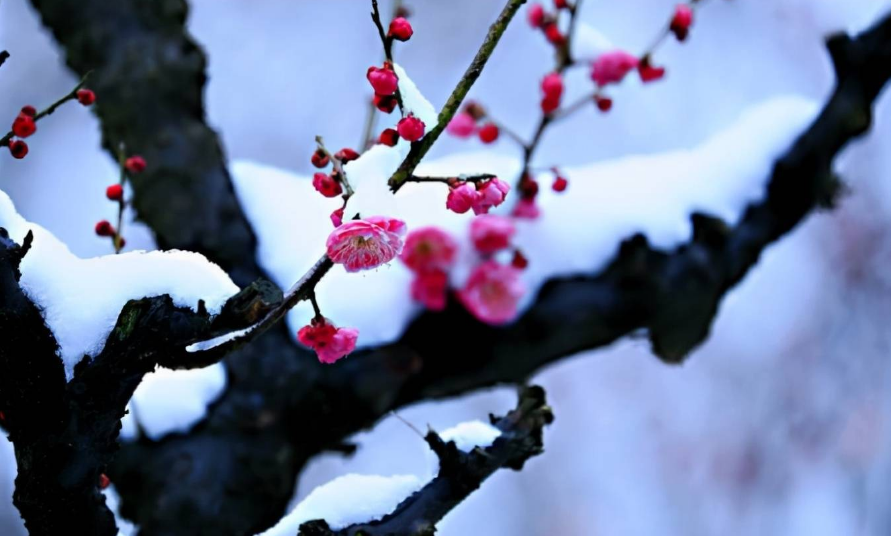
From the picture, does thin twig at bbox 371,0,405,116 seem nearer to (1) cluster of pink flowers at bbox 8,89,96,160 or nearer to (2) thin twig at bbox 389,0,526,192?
(2) thin twig at bbox 389,0,526,192

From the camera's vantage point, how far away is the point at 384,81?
635 mm

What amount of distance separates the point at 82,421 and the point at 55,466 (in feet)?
0.16

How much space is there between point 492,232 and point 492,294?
0.37 feet

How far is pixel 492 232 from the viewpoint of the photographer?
51.2 inches

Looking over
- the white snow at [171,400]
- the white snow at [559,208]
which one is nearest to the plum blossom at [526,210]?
the white snow at [559,208]

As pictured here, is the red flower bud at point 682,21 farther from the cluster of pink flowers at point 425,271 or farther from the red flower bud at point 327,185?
the red flower bud at point 327,185

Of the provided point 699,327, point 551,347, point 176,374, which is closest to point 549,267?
point 551,347

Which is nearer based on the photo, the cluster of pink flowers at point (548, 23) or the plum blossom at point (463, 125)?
the cluster of pink flowers at point (548, 23)

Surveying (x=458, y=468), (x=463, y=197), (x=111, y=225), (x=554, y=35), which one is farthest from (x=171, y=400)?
(x=554, y=35)

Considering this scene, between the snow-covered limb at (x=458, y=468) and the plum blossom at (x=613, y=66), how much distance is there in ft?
2.26

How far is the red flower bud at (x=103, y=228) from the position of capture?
1066mm

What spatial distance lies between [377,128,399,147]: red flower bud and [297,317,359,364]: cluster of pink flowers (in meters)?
0.17

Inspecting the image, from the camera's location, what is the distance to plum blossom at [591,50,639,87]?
1.39 metres

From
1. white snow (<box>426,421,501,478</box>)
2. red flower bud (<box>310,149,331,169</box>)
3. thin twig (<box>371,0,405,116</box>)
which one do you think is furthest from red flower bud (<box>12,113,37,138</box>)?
white snow (<box>426,421,501,478</box>)
